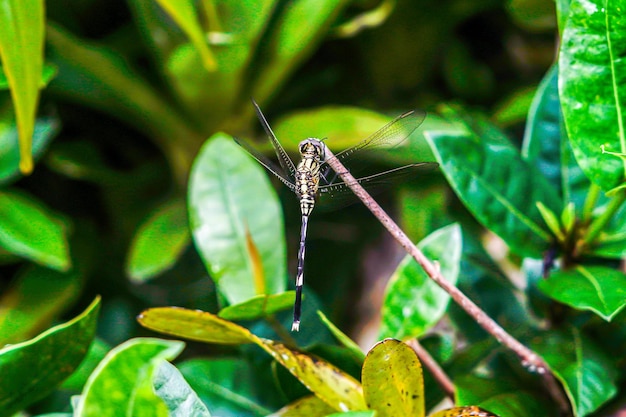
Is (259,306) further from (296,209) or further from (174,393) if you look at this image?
(296,209)

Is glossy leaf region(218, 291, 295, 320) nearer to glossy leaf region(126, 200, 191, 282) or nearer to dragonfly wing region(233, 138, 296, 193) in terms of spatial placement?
dragonfly wing region(233, 138, 296, 193)

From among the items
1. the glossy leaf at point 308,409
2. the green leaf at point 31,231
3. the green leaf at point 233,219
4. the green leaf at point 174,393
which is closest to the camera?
the green leaf at point 174,393

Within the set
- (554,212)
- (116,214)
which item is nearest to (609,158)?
(554,212)

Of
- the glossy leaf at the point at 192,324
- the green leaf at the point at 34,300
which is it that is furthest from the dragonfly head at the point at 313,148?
the green leaf at the point at 34,300

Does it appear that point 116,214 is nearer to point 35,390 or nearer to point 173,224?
point 173,224

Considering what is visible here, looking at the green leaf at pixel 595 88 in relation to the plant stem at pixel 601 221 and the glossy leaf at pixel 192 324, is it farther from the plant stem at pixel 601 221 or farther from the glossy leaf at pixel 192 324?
the glossy leaf at pixel 192 324

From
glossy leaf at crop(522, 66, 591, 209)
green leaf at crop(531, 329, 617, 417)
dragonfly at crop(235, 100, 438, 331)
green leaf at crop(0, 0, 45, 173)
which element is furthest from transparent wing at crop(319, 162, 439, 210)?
green leaf at crop(0, 0, 45, 173)

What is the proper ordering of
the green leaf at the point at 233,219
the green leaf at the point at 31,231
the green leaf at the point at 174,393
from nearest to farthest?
the green leaf at the point at 174,393 < the green leaf at the point at 233,219 < the green leaf at the point at 31,231
